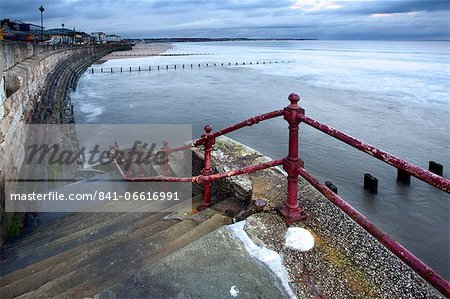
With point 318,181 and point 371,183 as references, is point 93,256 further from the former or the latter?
point 371,183

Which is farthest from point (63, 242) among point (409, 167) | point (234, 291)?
point (409, 167)

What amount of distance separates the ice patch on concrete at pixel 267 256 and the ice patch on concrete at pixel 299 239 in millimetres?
181

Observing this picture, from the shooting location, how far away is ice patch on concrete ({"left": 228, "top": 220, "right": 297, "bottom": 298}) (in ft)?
7.61

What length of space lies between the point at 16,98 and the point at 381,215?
10456 millimetres

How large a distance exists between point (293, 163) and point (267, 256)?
2.70 feet

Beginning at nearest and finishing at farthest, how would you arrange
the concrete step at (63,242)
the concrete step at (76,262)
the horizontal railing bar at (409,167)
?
the horizontal railing bar at (409,167)
the concrete step at (76,262)
the concrete step at (63,242)

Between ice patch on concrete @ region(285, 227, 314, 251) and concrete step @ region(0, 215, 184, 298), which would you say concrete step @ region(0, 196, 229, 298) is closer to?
concrete step @ region(0, 215, 184, 298)

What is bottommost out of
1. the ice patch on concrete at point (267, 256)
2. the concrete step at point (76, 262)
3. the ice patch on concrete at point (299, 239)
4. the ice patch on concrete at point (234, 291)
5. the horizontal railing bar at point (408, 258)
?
the concrete step at point (76, 262)

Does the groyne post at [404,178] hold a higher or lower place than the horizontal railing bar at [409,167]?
lower

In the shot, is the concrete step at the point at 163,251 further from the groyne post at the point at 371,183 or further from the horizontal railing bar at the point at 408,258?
the groyne post at the point at 371,183

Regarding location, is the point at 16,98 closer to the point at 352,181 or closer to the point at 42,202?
the point at 42,202

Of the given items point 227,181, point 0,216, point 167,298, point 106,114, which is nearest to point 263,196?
point 227,181

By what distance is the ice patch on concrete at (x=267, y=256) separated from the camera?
7.61ft

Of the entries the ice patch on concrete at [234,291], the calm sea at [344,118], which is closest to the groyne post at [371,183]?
the calm sea at [344,118]
